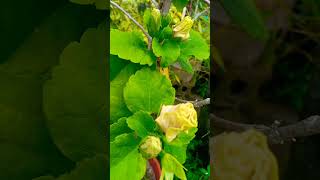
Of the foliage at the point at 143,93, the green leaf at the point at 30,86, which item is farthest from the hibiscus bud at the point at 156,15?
the green leaf at the point at 30,86

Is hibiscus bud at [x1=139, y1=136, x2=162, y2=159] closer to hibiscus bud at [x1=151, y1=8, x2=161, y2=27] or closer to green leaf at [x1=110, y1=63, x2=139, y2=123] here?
green leaf at [x1=110, y1=63, x2=139, y2=123]

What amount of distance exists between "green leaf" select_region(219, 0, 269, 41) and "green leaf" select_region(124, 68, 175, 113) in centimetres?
17

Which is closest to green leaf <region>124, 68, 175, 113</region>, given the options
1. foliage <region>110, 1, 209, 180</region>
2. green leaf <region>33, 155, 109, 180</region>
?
foliage <region>110, 1, 209, 180</region>

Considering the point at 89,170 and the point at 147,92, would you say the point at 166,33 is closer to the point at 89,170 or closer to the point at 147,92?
the point at 147,92

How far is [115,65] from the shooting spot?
2.60ft

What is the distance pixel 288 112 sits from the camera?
68cm

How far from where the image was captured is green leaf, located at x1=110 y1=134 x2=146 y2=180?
77 centimetres

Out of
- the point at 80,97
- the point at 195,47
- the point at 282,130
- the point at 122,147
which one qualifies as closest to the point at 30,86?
the point at 80,97

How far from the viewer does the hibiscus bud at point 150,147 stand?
2.51 feet

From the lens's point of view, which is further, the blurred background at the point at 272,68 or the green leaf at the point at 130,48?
the green leaf at the point at 130,48

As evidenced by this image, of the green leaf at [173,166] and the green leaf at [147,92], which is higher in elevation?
the green leaf at [147,92]

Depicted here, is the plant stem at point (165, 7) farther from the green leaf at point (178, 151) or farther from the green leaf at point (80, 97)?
the green leaf at point (178, 151)

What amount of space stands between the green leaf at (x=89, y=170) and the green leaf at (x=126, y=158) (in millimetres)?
22

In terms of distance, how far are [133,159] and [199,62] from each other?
0.22 metres
